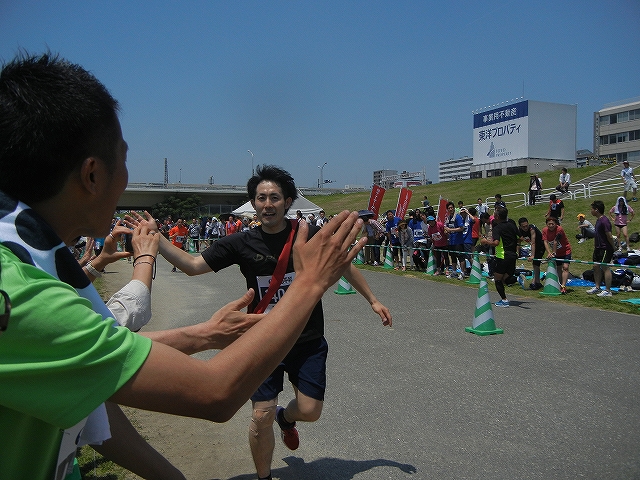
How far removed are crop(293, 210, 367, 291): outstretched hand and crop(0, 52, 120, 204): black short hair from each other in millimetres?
553

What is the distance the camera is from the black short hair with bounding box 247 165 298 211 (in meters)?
4.32

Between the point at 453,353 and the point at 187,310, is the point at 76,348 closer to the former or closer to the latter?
the point at 453,353

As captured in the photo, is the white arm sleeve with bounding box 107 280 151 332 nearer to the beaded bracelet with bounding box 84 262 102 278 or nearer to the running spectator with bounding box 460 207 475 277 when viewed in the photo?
the beaded bracelet with bounding box 84 262 102 278

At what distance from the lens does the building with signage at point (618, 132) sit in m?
69.5

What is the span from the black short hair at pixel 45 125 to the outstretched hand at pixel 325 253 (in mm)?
553

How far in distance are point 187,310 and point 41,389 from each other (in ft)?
33.6

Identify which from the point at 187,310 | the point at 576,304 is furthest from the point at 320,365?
the point at 576,304

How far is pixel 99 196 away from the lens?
4.44ft

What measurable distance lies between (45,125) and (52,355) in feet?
1.70

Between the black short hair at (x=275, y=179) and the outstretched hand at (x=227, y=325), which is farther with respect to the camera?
the black short hair at (x=275, y=179)

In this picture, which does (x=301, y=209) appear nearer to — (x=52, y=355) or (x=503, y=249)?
(x=503, y=249)

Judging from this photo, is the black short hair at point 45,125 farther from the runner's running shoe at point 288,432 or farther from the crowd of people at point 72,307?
the runner's running shoe at point 288,432

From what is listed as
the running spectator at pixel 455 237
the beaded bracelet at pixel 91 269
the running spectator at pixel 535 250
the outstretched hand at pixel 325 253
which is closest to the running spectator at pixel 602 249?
Result: the running spectator at pixel 535 250

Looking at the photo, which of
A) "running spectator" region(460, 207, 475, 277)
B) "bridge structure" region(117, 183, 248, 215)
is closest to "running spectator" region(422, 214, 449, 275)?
"running spectator" region(460, 207, 475, 277)
